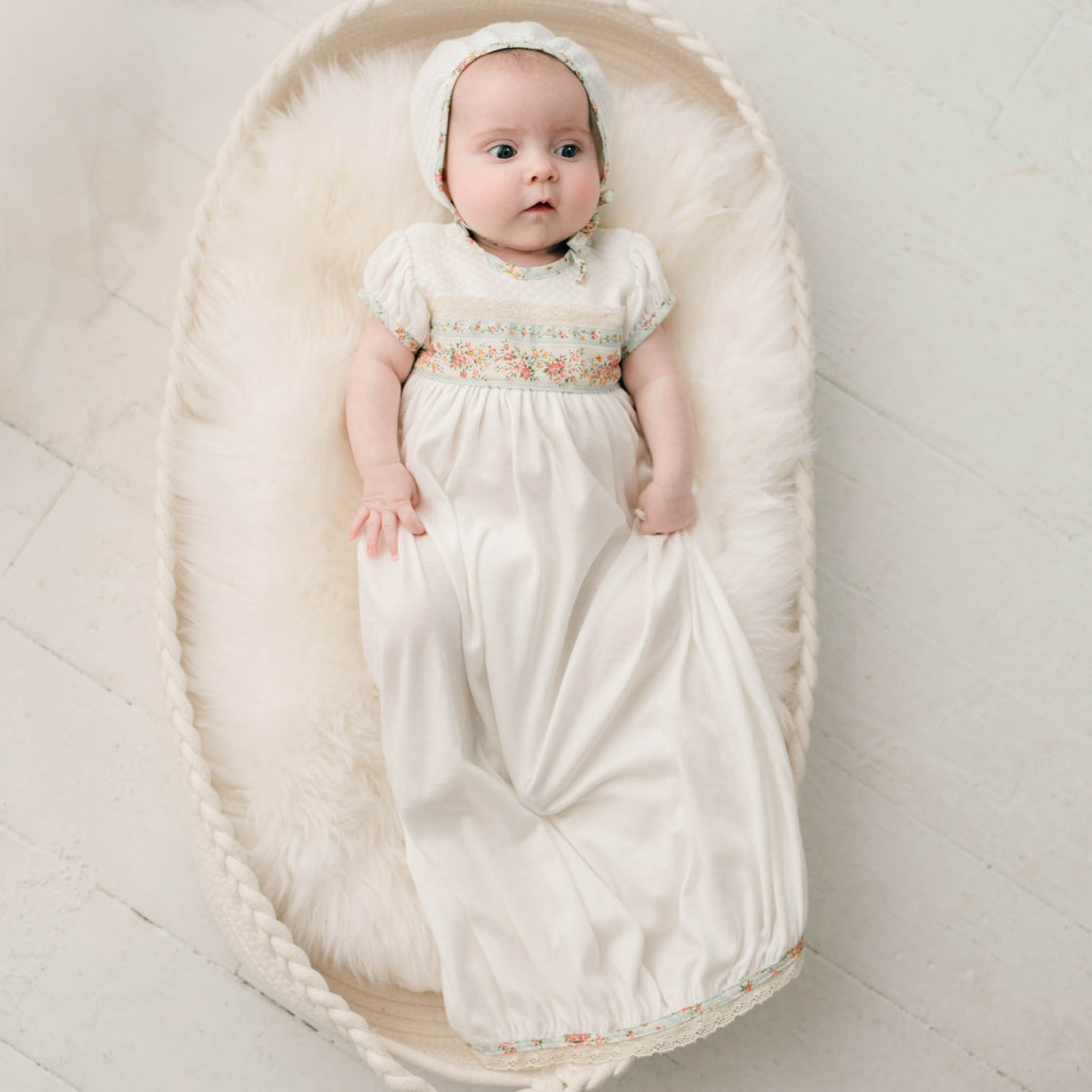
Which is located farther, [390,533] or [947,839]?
[947,839]

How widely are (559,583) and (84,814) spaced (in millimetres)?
730

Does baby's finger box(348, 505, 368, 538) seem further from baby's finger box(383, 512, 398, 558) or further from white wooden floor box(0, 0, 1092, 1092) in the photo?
white wooden floor box(0, 0, 1092, 1092)

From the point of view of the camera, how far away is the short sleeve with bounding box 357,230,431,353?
3.91 feet

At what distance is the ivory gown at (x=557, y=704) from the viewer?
109 centimetres

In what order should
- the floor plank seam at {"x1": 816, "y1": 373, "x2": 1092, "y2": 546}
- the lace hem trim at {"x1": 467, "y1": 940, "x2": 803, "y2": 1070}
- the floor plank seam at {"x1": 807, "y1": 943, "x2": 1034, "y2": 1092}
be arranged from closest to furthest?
the lace hem trim at {"x1": 467, "y1": 940, "x2": 803, "y2": 1070} < the floor plank seam at {"x1": 807, "y1": 943, "x2": 1034, "y2": 1092} < the floor plank seam at {"x1": 816, "y1": 373, "x2": 1092, "y2": 546}

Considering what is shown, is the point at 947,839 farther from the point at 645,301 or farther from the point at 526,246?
the point at 526,246

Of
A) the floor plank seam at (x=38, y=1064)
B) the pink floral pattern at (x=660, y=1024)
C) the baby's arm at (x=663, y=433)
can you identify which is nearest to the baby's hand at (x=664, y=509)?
the baby's arm at (x=663, y=433)

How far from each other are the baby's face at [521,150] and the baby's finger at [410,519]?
0.36 m

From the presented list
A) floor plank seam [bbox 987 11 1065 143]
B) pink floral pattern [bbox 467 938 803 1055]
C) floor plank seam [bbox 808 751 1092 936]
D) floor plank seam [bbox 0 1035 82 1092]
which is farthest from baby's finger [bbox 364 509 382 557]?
floor plank seam [bbox 987 11 1065 143]

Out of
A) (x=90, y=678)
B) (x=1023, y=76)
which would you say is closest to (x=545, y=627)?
(x=90, y=678)

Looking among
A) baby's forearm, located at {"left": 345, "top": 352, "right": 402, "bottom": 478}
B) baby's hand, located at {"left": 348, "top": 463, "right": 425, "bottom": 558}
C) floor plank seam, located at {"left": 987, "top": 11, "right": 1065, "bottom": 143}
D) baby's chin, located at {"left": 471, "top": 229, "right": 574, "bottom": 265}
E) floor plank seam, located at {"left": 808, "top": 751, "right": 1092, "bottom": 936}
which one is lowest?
floor plank seam, located at {"left": 808, "top": 751, "right": 1092, "bottom": 936}

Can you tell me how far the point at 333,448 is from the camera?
1229 mm

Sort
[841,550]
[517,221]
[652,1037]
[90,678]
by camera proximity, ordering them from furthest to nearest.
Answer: [841,550], [90,678], [517,221], [652,1037]

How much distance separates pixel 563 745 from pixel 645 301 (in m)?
0.58
